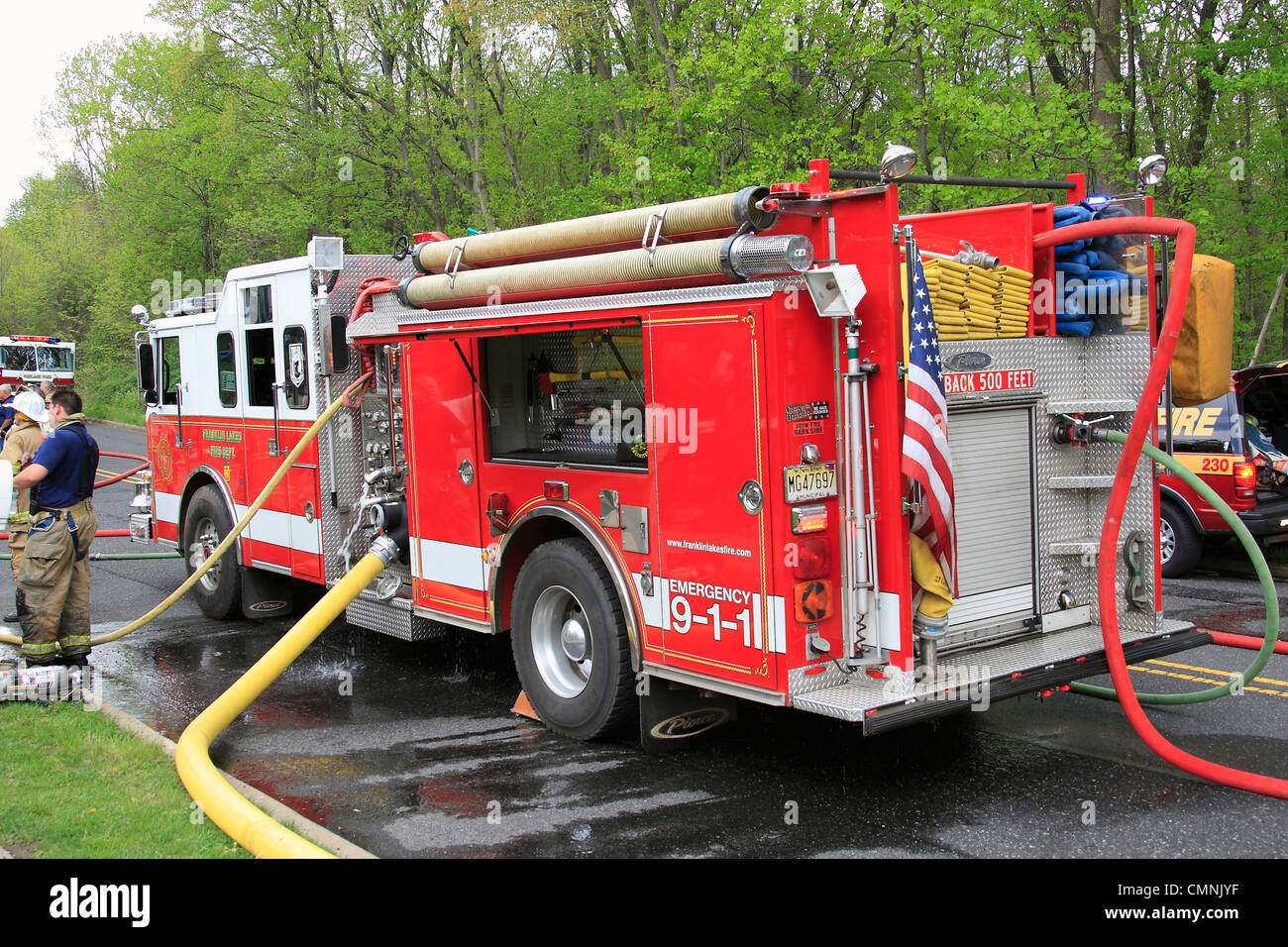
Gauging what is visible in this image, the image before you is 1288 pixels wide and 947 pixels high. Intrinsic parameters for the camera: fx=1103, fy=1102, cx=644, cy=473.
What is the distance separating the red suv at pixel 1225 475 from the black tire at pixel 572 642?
6.37 meters

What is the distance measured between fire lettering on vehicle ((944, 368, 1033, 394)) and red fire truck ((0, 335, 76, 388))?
34410 mm

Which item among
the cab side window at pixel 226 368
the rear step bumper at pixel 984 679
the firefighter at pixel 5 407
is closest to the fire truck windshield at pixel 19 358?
the firefighter at pixel 5 407

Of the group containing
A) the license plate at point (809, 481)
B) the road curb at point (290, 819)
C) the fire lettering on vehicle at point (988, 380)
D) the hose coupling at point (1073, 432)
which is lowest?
the road curb at point (290, 819)

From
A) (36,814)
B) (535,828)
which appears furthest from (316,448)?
(535,828)

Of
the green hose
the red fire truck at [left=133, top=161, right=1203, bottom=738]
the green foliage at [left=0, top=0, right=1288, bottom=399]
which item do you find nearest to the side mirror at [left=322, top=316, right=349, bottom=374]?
the red fire truck at [left=133, top=161, right=1203, bottom=738]

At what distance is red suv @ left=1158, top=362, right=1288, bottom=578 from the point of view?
1009 centimetres

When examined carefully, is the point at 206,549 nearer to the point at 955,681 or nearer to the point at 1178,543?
the point at 955,681

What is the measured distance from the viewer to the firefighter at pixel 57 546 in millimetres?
7273

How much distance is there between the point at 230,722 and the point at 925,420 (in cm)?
434

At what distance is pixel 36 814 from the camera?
4.96 metres

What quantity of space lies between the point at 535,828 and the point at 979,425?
2.87 m

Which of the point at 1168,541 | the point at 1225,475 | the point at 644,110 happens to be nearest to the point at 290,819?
the point at 1225,475

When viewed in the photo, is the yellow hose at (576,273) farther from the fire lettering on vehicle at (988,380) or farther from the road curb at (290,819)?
the road curb at (290,819)

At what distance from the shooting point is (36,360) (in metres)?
35.2
